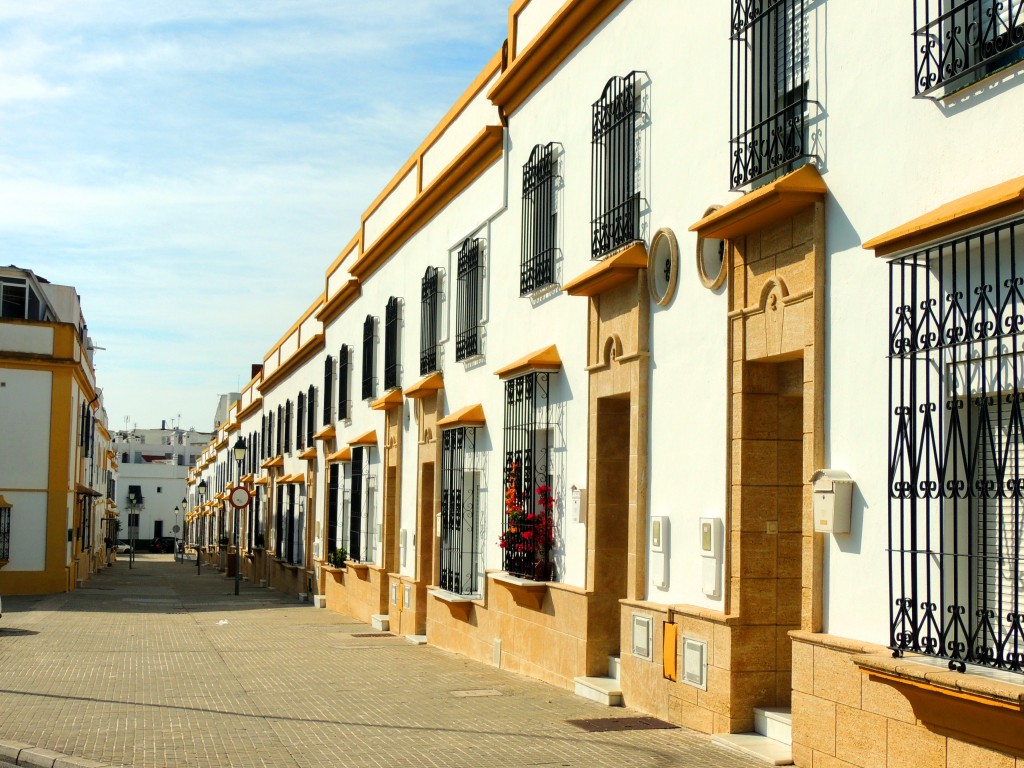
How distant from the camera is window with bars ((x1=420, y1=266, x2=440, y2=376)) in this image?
1914cm

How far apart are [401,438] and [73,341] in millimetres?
14977

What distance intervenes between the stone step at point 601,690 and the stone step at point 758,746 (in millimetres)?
2163

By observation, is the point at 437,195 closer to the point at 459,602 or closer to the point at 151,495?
the point at 459,602

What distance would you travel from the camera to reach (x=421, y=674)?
14422 millimetres

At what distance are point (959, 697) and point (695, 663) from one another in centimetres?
368

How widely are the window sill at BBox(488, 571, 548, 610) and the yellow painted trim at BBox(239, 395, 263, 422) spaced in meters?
34.0

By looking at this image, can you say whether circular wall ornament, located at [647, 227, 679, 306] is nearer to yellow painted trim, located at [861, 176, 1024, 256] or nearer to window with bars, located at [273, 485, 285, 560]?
yellow painted trim, located at [861, 176, 1024, 256]

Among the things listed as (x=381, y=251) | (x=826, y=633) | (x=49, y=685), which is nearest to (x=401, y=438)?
(x=381, y=251)

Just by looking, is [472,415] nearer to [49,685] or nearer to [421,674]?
[421,674]

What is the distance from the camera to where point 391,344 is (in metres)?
22.0

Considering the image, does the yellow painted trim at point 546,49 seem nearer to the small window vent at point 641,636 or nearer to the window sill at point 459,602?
the small window vent at point 641,636

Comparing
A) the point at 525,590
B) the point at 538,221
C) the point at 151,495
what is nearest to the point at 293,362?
the point at 538,221

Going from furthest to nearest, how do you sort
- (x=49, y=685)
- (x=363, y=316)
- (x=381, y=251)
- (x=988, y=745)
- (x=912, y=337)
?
(x=363, y=316) < (x=381, y=251) < (x=49, y=685) < (x=912, y=337) < (x=988, y=745)

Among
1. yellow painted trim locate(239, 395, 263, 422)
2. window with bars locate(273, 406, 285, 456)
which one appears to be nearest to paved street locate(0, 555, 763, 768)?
window with bars locate(273, 406, 285, 456)
